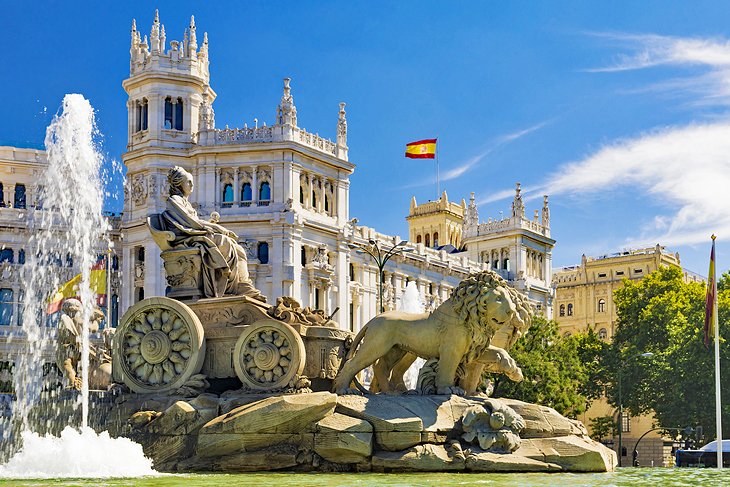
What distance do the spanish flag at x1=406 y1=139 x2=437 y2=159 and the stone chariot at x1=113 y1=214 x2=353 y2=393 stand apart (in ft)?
215

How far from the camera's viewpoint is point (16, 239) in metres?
80.1

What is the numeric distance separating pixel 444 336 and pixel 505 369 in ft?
4.59

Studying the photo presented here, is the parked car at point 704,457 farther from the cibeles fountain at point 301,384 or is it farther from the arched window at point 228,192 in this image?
the arched window at point 228,192

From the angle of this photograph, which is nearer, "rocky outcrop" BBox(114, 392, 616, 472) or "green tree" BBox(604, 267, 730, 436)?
"rocky outcrop" BBox(114, 392, 616, 472)

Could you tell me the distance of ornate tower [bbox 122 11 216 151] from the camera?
266ft

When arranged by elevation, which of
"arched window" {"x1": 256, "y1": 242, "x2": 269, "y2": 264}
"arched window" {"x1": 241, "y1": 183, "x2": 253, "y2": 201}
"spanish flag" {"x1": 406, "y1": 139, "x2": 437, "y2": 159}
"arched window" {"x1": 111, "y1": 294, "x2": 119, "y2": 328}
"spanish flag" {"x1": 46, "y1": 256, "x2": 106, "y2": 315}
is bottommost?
"arched window" {"x1": 111, "y1": 294, "x2": 119, "y2": 328}

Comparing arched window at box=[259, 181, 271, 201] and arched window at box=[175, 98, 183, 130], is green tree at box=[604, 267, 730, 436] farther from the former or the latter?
arched window at box=[175, 98, 183, 130]

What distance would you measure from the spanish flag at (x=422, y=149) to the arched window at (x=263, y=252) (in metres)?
14.3

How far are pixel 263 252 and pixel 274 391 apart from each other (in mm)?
59670

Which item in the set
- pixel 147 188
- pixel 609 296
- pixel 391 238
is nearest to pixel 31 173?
pixel 147 188

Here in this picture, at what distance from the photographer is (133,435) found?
62.8 feet

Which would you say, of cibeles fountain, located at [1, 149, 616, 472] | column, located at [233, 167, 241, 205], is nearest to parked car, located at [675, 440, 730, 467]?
cibeles fountain, located at [1, 149, 616, 472]

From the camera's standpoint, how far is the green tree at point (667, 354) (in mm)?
54656

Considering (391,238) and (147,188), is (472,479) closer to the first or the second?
(147,188)
